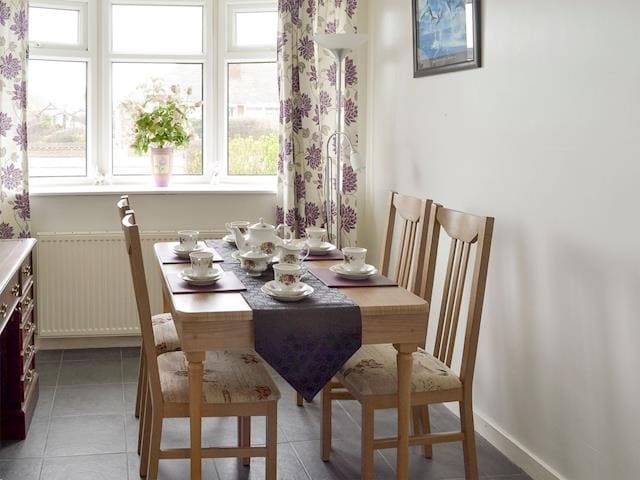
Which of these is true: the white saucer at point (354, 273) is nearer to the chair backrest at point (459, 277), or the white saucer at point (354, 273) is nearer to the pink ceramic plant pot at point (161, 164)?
the chair backrest at point (459, 277)

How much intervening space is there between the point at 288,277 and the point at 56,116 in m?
2.65

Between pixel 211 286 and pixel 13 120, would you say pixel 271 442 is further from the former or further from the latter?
pixel 13 120

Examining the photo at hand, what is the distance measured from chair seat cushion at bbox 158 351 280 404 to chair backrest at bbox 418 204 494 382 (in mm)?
653

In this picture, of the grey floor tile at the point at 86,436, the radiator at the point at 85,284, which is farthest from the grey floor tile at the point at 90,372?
the grey floor tile at the point at 86,436

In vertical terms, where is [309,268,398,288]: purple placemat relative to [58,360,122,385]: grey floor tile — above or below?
above

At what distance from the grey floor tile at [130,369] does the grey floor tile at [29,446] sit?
2.27ft

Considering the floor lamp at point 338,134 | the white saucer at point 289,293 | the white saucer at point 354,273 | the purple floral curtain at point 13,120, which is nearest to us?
the white saucer at point 289,293

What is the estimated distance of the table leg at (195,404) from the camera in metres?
2.41

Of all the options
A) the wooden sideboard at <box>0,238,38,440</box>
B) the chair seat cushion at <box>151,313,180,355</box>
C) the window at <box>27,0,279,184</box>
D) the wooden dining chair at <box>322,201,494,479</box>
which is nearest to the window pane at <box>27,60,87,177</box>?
the window at <box>27,0,279,184</box>

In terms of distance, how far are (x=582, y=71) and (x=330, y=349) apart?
1.16m

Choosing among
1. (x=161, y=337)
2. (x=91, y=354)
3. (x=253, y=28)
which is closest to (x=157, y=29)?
(x=253, y=28)

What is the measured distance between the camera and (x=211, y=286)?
271cm

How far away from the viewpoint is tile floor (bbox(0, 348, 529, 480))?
9.89 ft

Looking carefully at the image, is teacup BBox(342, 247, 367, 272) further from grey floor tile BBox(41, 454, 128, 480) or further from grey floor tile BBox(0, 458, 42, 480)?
grey floor tile BBox(0, 458, 42, 480)
